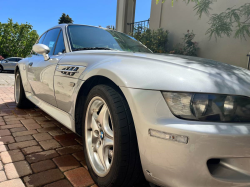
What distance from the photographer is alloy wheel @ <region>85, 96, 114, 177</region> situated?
1.59 m

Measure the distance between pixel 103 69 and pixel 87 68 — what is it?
30 cm

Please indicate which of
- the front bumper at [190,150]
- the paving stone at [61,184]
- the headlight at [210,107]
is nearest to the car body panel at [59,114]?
the paving stone at [61,184]

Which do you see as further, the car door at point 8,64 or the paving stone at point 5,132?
the car door at point 8,64

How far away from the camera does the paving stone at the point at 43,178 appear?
5.34 feet

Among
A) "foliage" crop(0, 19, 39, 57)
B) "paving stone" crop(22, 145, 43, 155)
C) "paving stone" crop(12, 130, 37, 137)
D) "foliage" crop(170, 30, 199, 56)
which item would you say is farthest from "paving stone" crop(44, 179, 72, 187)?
"foliage" crop(0, 19, 39, 57)

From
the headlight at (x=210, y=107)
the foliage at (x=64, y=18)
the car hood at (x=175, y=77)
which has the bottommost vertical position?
the headlight at (x=210, y=107)

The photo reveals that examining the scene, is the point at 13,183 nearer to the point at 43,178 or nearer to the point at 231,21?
the point at 43,178

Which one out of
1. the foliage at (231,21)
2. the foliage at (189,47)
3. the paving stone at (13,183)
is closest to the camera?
the paving stone at (13,183)

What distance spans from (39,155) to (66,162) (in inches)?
13.0

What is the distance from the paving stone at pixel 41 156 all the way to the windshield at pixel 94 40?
3.91 feet

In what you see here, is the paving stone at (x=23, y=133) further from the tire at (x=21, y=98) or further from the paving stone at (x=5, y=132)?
the tire at (x=21, y=98)

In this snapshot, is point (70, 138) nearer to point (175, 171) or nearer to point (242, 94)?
point (175, 171)

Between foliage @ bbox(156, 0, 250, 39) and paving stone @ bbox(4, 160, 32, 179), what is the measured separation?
16.2 ft

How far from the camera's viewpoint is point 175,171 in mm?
1129
